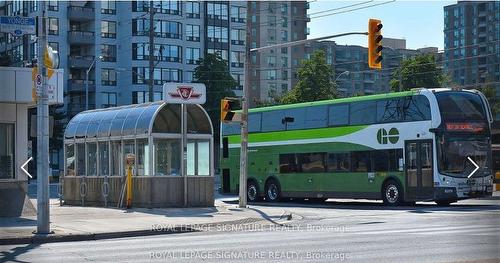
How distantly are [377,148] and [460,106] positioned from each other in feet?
11.4

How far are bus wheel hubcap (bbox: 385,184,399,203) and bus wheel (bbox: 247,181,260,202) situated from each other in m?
7.83

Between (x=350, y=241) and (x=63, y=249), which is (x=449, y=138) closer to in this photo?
(x=350, y=241)

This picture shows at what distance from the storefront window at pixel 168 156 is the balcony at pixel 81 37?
5707 cm

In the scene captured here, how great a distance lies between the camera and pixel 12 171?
67.7 ft

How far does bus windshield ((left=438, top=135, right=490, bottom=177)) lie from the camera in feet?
80.5

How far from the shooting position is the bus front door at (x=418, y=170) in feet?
81.5

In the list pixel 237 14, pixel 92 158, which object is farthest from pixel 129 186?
pixel 237 14

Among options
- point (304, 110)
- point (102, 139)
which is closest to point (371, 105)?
point (304, 110)

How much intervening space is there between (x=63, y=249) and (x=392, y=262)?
6397 millimetres

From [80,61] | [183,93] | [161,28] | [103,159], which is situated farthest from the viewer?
[161,28]

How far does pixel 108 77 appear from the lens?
8219 centimetres

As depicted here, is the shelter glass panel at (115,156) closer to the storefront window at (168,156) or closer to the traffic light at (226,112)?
the storefront window at (168,156)

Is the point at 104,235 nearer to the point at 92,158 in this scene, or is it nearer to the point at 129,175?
the point at 129,175

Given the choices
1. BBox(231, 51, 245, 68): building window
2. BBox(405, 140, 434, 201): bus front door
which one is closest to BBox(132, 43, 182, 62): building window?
BBox(231, 51, 245, 68): building window
